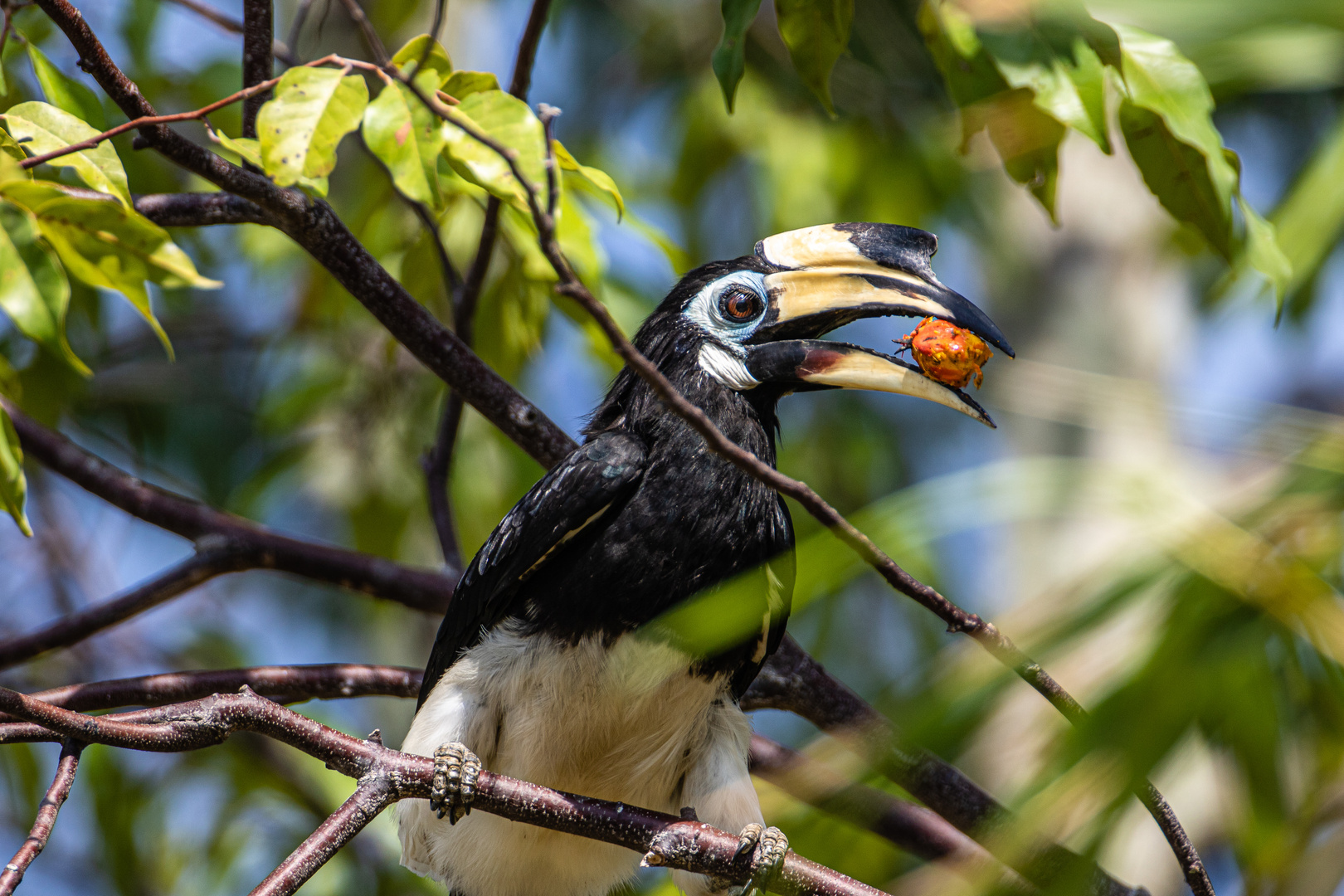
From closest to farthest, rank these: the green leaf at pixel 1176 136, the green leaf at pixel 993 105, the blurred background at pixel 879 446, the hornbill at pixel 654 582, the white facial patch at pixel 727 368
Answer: the blurred background at pixel 879 446
the green leaf at pixel 1176 136
the green leaf at pixel 993 105
the hornbill at pixel 654 582
the white facial patch at pixel 727 368

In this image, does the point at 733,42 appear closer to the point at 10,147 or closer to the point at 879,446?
the point at 10,147

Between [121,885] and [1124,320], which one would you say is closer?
[121,885]

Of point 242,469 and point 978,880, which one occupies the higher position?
point 242,469

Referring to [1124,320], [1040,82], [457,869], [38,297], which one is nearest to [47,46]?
[38,297]

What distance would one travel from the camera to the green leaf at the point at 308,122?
179cm

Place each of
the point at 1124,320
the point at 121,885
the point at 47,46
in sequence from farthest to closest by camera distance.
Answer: the point at 1124,320
the point at 121,885
the point at 47,46

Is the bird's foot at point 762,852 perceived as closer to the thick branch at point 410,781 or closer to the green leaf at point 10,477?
the thick branch at point 410,781

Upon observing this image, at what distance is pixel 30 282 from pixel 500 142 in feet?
2.55

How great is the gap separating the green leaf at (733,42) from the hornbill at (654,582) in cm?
54

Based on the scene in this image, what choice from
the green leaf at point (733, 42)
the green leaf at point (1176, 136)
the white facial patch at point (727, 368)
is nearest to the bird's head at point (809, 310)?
the white facial patch at point (727, 368)

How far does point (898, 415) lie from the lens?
9047mm

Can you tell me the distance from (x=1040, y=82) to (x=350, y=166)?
18.7ft

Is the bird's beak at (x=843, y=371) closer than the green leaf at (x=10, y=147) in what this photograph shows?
No

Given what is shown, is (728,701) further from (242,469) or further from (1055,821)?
(242,469)
